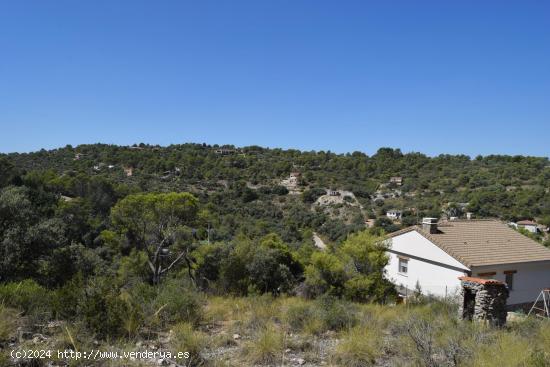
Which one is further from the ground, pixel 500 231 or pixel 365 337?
pixel 500 231

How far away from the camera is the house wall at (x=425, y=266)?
1579 centimetres

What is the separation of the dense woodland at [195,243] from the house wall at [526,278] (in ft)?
18.5

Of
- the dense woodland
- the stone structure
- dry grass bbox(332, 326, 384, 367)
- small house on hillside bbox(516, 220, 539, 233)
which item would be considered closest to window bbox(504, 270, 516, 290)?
the dense woodland

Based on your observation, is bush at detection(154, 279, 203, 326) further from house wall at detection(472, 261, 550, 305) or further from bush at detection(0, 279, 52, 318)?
house wall at detection(472, 261, 550, 305)

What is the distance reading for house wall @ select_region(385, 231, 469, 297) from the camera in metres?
15.8

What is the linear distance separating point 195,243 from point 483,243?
A: 12466mm

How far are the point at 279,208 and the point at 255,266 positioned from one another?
31874 mm

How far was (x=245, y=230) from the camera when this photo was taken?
103ft

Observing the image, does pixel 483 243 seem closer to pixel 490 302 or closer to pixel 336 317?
pixel 490 302

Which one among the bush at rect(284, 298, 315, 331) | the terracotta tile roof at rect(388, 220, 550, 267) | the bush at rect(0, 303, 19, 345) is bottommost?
the bush at rect(284, 298, 315, 331)

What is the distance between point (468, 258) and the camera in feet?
50.9

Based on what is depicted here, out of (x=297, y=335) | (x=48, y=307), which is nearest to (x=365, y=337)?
(x=297, y=335)

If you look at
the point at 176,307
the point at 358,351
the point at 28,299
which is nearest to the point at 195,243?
the point at 176,307

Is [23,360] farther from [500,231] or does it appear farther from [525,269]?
[500,231]
